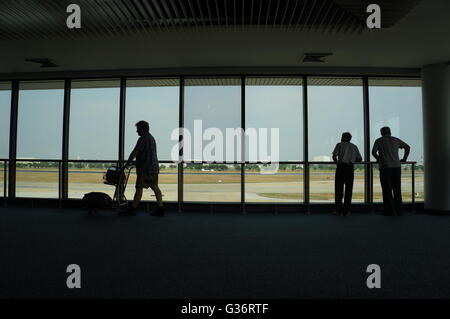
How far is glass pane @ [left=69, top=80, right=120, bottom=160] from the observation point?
22.1 ft

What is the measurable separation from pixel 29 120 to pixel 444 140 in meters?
9.40

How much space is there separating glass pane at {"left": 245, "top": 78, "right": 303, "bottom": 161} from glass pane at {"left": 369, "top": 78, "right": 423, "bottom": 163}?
1.67m

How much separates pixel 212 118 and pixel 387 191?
390cm

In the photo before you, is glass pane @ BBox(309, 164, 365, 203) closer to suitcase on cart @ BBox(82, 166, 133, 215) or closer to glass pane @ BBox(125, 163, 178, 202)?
glass pane @ BBox(125, 163, 178, 202)

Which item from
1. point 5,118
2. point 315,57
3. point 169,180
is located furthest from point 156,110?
point 5,118

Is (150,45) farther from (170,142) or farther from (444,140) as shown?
(444,140)

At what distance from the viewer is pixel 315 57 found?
5734 mm

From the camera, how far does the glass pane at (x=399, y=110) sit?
6.55 meters

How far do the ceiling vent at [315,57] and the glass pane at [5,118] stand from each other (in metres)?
7.03

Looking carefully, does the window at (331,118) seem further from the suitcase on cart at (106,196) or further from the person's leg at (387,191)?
the suitcase on cart at (106,196)

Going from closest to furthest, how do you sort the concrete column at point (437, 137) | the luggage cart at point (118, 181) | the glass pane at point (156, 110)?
the luggage cart at point (118, 181) < the concrete column at point (437, 137) < the glass pane at point (156, 110)

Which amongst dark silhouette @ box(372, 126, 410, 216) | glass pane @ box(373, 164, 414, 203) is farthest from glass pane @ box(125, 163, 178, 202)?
glass pane @ box(373, 164, 414, 203)

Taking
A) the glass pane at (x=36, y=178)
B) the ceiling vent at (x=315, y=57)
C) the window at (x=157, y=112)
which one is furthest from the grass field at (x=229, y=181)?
the ceiling vent at (x=315, y=57)

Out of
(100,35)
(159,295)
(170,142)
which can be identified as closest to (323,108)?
(170,142)
